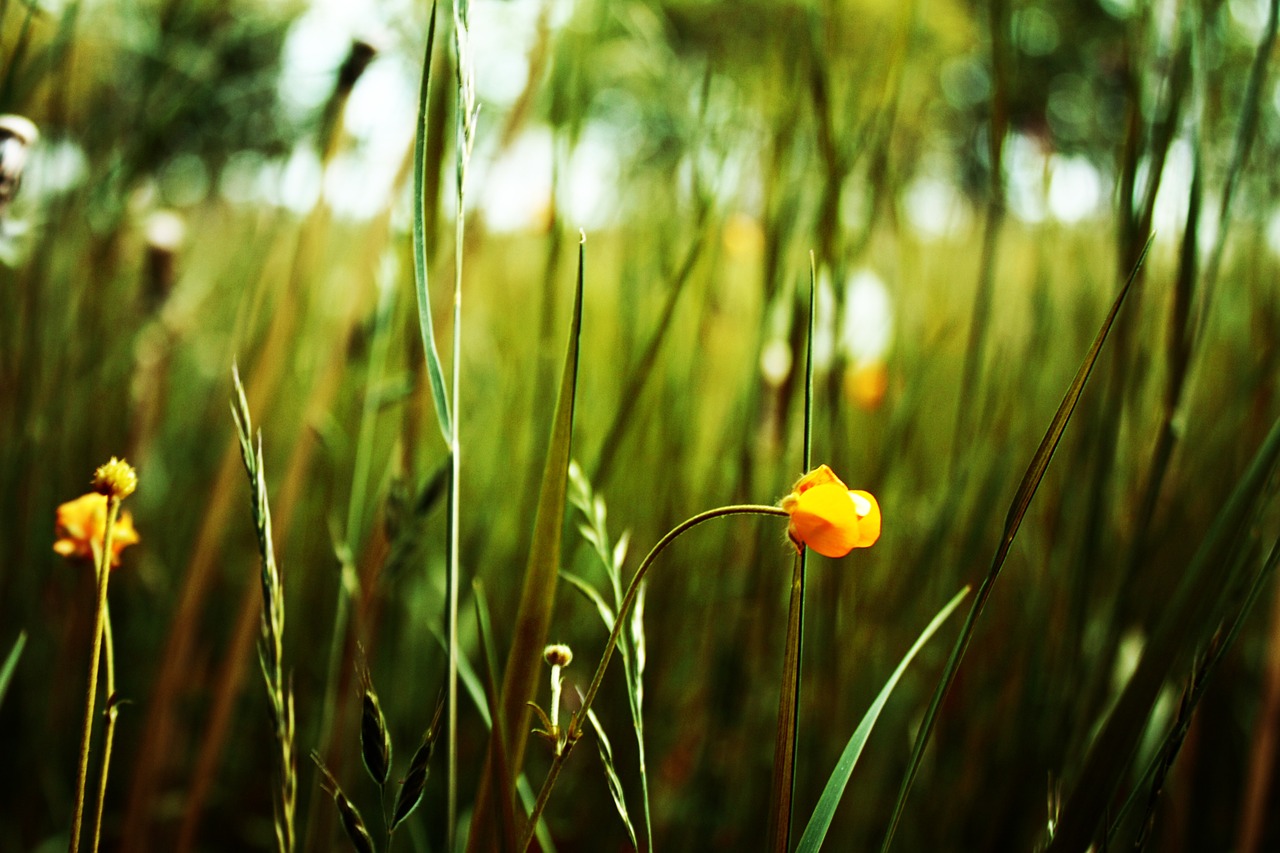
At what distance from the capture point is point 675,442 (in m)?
0.48

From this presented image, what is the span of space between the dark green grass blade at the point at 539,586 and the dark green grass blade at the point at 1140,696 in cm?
13

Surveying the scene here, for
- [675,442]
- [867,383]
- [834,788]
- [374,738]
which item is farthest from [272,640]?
[867,383]

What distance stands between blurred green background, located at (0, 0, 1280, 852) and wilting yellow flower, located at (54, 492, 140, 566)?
0.30 feet

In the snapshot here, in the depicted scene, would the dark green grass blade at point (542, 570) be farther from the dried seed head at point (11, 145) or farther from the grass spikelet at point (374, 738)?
the dried seed head at point (11, 145)

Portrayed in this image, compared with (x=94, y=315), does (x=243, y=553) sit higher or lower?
lower

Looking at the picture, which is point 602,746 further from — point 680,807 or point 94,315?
point 94,315

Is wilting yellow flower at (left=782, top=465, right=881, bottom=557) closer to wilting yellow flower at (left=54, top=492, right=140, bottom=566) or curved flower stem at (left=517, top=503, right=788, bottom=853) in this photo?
curved flower stem at (left=517, top=503, right=788, bottom=853)

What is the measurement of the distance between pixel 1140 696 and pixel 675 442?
30cm

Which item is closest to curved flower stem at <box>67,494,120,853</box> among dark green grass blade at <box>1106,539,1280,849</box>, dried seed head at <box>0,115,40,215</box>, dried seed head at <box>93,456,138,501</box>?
dried seed head at <box>93,456,138,501</box>

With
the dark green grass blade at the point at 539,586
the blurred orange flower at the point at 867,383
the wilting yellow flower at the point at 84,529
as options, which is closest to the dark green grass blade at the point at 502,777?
the dark green grass blade at the point at 539,586

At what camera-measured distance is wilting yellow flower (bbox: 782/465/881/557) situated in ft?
0.62

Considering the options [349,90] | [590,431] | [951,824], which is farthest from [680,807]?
[349,90]

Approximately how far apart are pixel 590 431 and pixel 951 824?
14.1 inches

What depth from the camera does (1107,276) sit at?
2.12 ft
